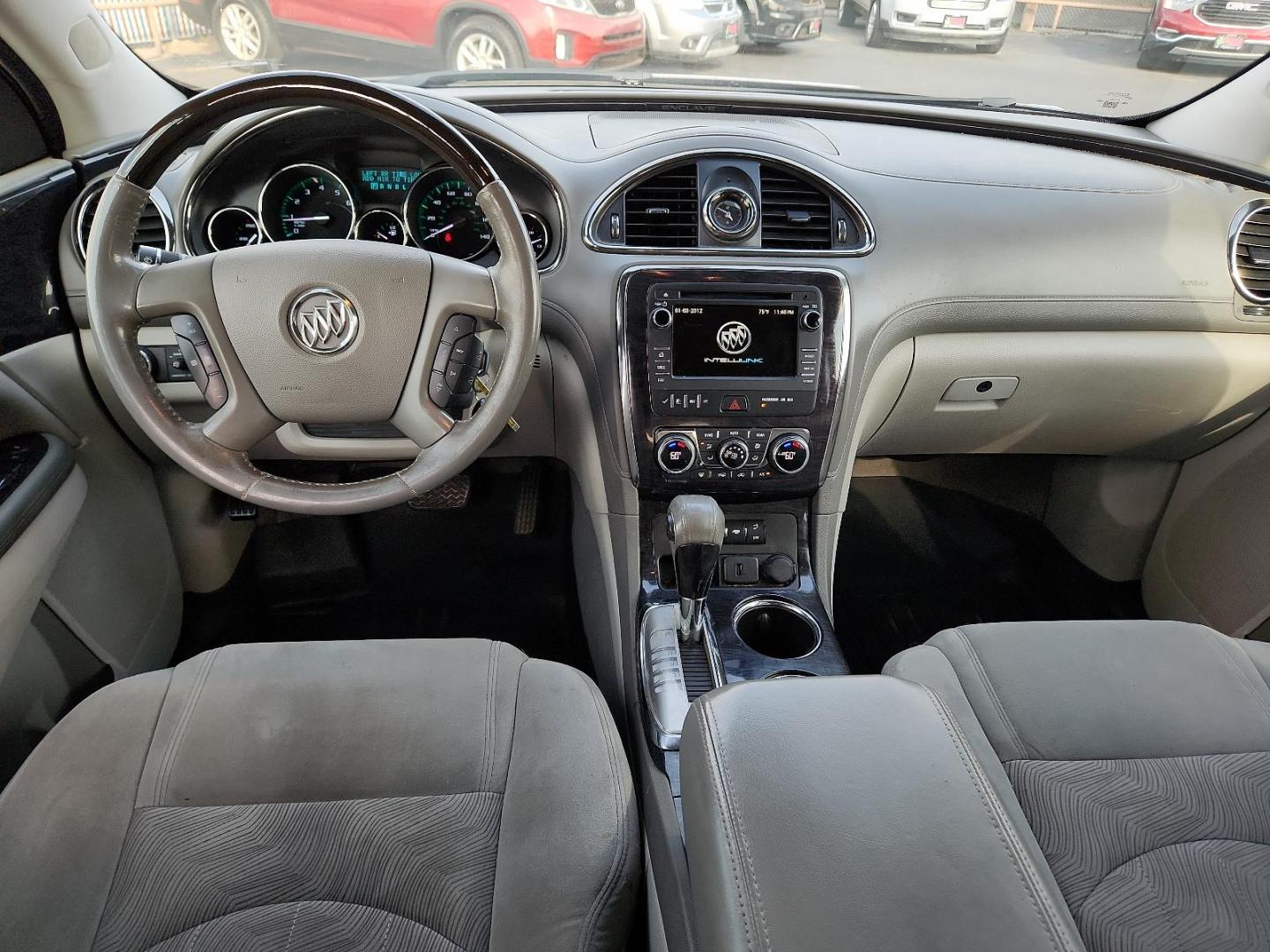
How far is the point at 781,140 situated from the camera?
1616mm

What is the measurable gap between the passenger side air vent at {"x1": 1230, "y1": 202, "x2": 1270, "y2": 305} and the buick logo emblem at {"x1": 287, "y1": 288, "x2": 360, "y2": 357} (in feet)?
5.90

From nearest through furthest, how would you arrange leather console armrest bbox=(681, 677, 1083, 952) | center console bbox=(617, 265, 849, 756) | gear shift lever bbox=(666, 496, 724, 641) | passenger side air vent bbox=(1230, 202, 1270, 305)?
leather console armrest bbox=(681, 677, 1083, 952), gear shift lever bbox=(666, 496, 724, 641), center console bbox=(617, 265, 849, 756), passenger side air vent bbox=(1230, 202, 1270, 305)

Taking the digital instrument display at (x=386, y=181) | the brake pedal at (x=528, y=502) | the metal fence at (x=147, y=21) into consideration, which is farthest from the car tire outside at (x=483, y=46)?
the brake pedal at (x=528, y=502)

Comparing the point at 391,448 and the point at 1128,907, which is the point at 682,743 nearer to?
the point at 1128,907

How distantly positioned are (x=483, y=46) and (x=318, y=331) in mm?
1058

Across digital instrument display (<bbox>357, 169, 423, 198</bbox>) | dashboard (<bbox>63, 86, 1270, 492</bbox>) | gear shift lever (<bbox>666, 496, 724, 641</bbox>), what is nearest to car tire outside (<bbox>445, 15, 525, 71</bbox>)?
dashboard (<bbox>63, 86, 1270, 492</bbox>)

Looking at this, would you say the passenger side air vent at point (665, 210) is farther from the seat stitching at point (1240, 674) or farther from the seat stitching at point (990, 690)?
the seat stitching at point (1240, 674)

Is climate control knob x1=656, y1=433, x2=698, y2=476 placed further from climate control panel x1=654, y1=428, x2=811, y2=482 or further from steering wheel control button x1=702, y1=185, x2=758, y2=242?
steering wheel control button x1=702, y1=185, x2=758, y2=242

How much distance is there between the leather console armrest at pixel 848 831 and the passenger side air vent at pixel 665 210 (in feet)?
3.15

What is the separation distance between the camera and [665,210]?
1.57m

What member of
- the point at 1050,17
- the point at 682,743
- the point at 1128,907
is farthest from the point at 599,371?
the point at 1050,17

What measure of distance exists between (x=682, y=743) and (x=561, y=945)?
242 mm

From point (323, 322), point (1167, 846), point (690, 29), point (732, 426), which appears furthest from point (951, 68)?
point (1167, 846)

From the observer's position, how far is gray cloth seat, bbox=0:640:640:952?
88 centimetres
